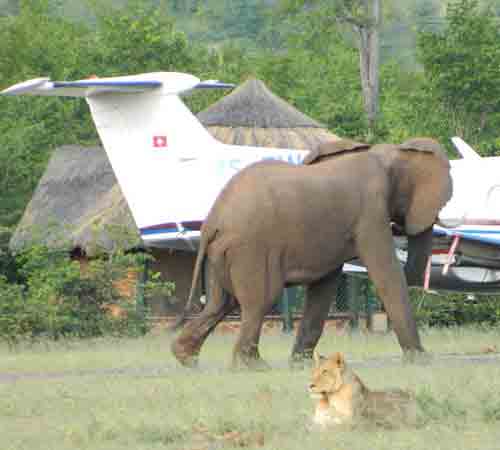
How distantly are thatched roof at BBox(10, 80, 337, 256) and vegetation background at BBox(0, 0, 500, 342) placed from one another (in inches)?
46.3

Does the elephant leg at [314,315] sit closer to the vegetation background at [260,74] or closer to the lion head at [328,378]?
the lion head at [328,378]

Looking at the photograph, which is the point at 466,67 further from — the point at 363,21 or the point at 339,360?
the point at 339,360

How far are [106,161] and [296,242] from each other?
20683 millimetres

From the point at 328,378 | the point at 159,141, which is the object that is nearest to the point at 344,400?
the point at 328,378

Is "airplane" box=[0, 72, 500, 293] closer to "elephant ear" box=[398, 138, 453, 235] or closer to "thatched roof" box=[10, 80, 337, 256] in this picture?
"elephant ear" box=[398, 138, 453, 235]

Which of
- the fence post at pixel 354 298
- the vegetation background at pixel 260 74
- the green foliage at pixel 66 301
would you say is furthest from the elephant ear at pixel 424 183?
the fence post at pixel 354 298

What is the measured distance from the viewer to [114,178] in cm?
3497

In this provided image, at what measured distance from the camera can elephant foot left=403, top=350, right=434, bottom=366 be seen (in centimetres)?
1548

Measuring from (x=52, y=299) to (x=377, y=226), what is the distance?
8.94 m

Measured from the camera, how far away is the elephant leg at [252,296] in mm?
15414

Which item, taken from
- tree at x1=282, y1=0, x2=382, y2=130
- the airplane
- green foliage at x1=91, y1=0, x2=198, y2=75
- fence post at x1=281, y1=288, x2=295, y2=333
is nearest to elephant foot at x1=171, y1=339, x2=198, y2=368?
the airplane

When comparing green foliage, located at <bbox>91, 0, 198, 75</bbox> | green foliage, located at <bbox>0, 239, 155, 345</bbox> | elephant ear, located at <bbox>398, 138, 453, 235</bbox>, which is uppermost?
elephant ear, located at <bbox>398, 138, 453, 235</bbox>

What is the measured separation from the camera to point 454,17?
4047 centimetres

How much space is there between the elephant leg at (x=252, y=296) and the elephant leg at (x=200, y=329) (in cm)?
53
